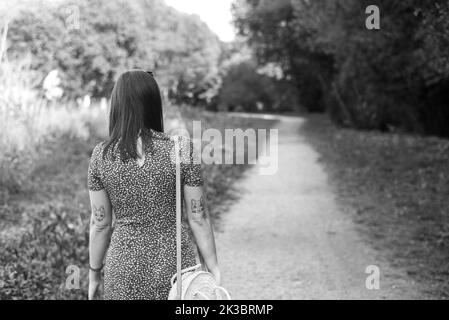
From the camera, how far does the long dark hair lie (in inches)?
95.8

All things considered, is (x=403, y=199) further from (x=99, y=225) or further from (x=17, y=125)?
(x=99, y=225)

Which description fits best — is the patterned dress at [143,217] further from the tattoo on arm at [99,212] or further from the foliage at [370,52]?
the foliage at [370,52]

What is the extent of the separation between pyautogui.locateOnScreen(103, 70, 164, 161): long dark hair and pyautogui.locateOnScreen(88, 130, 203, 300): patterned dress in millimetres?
48

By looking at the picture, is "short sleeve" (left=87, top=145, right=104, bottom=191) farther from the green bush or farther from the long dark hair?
the green bush

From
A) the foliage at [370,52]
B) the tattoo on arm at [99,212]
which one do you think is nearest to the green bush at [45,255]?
the tattoo on arm at [99,212]

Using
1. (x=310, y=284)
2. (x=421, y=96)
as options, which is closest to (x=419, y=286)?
(x=310, y=284)

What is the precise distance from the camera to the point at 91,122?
13078 mm

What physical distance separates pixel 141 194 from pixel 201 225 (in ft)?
1.12

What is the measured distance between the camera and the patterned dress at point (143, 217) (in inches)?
97.2

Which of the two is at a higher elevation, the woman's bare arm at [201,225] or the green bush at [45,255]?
the woman's bare arm at [201,225]

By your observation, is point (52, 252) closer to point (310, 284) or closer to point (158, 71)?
point (310, 284)

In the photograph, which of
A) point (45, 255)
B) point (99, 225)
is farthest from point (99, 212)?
point (45, 255)

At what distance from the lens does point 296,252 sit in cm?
666
